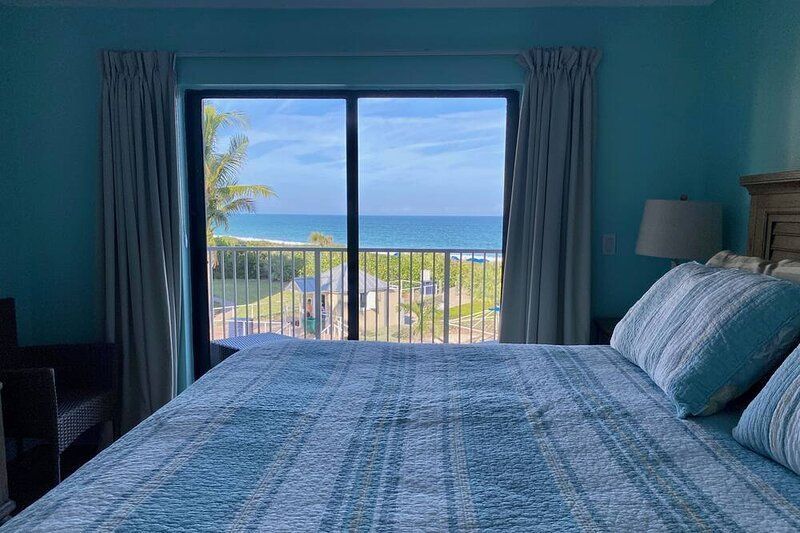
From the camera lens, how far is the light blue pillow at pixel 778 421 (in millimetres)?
940

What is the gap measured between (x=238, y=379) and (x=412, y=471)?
28.9 inches

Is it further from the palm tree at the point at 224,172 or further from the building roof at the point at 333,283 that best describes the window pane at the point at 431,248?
the palm tree at the point at 224,172

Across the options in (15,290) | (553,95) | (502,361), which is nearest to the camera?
(502,361)

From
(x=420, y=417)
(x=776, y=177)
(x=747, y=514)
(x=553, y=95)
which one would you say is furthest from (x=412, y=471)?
(x=553, y=95)

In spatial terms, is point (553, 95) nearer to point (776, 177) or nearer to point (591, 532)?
point (776, 177)

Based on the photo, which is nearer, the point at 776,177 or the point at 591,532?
Result: the point at 591,532

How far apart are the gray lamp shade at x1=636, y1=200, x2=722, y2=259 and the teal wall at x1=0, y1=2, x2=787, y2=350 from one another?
0.46 meters

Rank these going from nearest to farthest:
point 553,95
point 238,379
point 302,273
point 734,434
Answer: point 734,434 → point 238,379 → point 553,95 → point 302,273

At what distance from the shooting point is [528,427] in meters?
1.17

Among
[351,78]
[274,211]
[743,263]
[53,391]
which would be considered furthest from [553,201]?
[53,391]

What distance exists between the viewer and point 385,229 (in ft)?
17.3

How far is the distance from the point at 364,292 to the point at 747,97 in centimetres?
297

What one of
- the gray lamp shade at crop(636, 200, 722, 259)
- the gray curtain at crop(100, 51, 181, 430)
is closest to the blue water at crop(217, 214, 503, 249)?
the gray lamp shade at crop(636, 200, 722, 259)

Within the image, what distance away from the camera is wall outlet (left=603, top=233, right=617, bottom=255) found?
2.82 m
